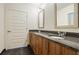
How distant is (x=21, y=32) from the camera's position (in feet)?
5.41

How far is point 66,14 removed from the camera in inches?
74.5

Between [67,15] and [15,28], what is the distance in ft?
2.76

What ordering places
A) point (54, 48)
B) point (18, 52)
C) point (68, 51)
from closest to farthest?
point (68, 51) < point (54, 48) < point (18, 52)

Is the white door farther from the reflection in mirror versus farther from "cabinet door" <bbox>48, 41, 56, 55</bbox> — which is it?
the reflection in mirror

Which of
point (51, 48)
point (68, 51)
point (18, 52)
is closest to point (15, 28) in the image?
point (18, 52)

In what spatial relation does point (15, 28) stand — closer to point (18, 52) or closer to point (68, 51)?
point (18, 52)

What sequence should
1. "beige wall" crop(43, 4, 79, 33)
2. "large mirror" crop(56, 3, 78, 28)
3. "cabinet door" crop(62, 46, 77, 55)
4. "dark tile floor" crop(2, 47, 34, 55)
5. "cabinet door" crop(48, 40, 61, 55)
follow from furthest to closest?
1. "beige wall" crop(43, 4, 79, 33)
2. "large mirror" crop(56, 3, 78, 28)
3. "dark tile floor" crop(2, 47, 34, 55)
4. "cabinet door" crop(48, 40, 61, 55)
5. "cabinet door" crop(62, 46, 77, 55)

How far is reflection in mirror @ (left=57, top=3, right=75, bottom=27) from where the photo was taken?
1772 mm

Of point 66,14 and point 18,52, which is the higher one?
point 66,14

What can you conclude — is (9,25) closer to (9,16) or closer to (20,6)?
(9,16)

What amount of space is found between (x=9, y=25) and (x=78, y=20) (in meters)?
0.97

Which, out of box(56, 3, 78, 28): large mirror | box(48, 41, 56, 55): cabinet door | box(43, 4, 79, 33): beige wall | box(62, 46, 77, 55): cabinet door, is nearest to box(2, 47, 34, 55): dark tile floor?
box(48, 41, 56, 55): cabinet door

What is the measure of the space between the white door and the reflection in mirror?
0.60m
